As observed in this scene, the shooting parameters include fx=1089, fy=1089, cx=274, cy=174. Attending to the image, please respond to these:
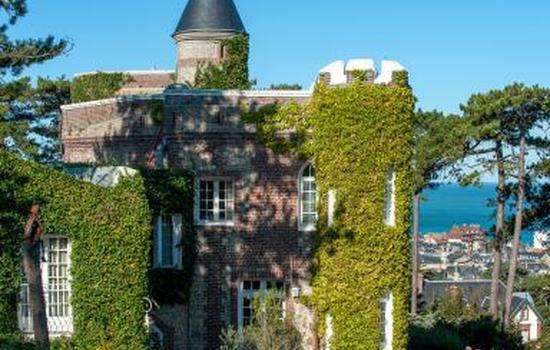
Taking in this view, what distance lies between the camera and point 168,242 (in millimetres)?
27484

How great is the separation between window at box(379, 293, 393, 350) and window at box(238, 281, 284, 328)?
104 inches

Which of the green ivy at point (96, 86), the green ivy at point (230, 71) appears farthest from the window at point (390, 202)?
the green ivy at point (96, 86)

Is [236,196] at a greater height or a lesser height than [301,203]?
greater

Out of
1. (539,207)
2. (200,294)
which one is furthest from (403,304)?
(539,207)

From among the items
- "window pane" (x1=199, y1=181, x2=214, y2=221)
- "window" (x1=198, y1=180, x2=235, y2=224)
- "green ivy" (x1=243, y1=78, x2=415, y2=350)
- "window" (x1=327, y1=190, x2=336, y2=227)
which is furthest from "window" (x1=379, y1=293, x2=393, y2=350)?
"window pane" (x1=199, y1=181, x2=214, y2=221)

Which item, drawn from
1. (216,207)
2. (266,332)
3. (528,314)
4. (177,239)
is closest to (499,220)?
(216,207)

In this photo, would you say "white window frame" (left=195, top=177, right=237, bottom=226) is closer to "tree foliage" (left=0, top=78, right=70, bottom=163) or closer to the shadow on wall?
the shadow on wall

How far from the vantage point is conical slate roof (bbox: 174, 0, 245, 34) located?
154 feet

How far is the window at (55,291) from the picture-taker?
76.3ft

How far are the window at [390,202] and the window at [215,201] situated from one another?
389 cm

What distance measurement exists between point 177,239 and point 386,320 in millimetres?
5686

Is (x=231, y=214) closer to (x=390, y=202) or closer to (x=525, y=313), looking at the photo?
(x=390, y=202)

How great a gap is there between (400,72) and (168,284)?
787 cm

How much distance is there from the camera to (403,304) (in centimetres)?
2762
